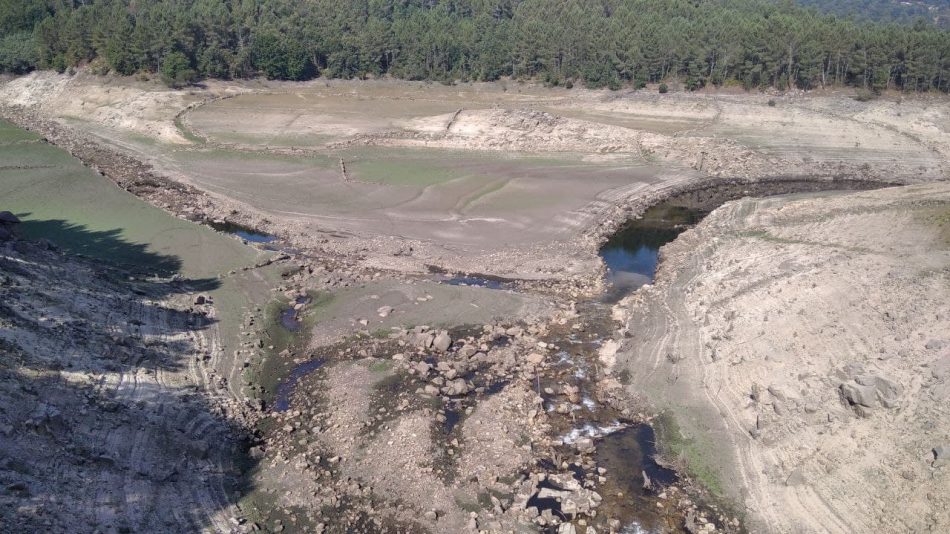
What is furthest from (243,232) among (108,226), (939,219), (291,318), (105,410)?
(939,219)

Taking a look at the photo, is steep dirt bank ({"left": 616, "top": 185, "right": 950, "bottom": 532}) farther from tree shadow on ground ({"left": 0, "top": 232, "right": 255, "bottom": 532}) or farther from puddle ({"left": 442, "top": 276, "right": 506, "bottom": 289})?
tree shadow on ground ({"left": 0, "top": 232, "right": 255, "bottom": 532})

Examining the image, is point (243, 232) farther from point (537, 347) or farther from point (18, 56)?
point (18, 56)

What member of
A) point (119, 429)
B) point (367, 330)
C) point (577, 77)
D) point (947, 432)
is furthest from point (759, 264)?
point (577, 77)

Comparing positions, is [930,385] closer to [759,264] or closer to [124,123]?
[759,264]

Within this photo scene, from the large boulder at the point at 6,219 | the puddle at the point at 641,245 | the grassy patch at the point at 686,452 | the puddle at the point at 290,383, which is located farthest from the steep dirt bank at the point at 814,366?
the large boulder at the point at 6,219

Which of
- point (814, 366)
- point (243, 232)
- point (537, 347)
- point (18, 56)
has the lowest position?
point (537, 347)
